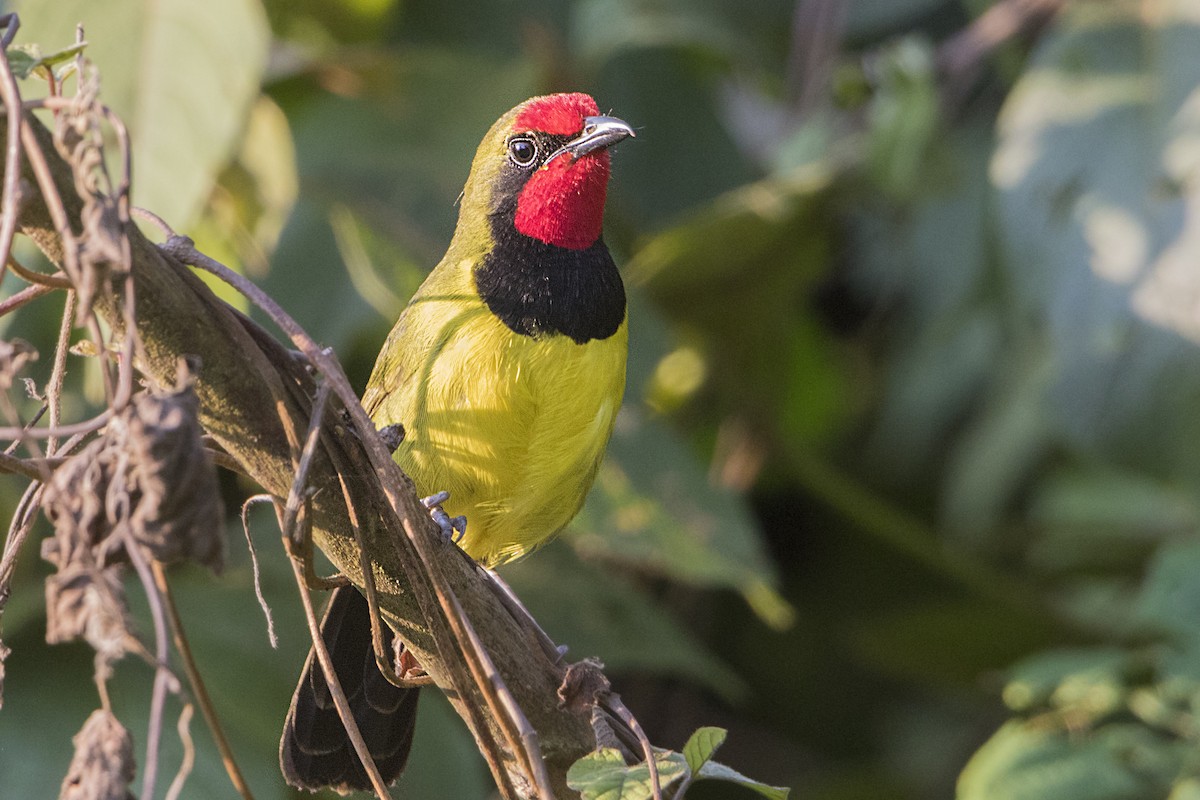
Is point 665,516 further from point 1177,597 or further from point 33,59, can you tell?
point 33,59

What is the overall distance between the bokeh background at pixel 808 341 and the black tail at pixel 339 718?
82 cm

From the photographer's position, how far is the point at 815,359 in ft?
16.0

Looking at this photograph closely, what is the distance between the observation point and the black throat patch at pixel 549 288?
247 centimetres

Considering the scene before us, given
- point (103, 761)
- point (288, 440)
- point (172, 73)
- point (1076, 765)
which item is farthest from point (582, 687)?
point (172, 73)

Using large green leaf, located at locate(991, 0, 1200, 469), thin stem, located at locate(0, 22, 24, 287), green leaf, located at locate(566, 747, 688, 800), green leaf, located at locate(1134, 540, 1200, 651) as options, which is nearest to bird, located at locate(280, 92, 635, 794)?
green leaf, located at locate(566, 747, 688, 800)

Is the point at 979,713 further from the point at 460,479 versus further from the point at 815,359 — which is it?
the point at 460,479

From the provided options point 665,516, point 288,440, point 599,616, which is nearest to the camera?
point 288,440

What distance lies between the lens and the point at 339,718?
7.02 feet

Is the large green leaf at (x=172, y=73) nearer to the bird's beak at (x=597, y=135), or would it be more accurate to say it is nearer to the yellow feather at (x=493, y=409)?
the yellow feather at (x=493, y=409)

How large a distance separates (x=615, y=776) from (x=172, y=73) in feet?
7.05

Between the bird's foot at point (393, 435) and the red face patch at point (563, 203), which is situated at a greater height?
the red face patch at point (563, 203)

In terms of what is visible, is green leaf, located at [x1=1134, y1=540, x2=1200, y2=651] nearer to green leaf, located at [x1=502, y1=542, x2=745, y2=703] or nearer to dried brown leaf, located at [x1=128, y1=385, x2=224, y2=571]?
green leaf, located at [x1=502, y1=542, x2=745, y2=703]

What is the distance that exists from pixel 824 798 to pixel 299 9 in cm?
298

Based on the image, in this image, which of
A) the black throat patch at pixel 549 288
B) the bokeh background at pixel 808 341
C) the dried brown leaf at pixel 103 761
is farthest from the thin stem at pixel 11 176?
the bokeh background at pixel 808 341
